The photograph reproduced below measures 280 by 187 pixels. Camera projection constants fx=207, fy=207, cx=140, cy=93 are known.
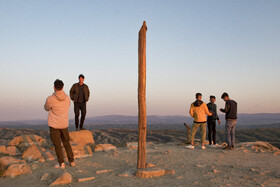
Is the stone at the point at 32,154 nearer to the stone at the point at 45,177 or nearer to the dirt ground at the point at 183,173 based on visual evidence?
the dirt ground at the point at 183,173

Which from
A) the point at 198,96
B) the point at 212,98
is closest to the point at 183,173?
the point at 198,96

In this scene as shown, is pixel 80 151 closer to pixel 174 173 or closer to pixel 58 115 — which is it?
pixel 58 115

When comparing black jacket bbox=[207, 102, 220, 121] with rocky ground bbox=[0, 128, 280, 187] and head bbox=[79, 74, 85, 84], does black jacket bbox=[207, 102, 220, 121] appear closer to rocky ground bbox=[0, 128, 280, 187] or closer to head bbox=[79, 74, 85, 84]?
rocky ground bbox=[0, 128, 280, 187]

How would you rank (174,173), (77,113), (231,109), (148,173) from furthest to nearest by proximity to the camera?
(77,113) < (231,109) < (174,173) < (148,173)

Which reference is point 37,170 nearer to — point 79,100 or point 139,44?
point 79,100

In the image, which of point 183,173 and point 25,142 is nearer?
point 183,173

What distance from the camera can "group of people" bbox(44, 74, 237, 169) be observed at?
5160 mm

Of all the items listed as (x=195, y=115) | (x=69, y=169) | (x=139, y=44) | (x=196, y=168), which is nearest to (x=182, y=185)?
(x=196, y=168)

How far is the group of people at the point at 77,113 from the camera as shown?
5160mm

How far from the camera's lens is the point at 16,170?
5164 millimetres

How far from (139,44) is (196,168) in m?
3.59

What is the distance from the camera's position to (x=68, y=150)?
217 inches

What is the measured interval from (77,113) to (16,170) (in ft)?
11.8

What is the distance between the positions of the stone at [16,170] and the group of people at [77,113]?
72 cm
